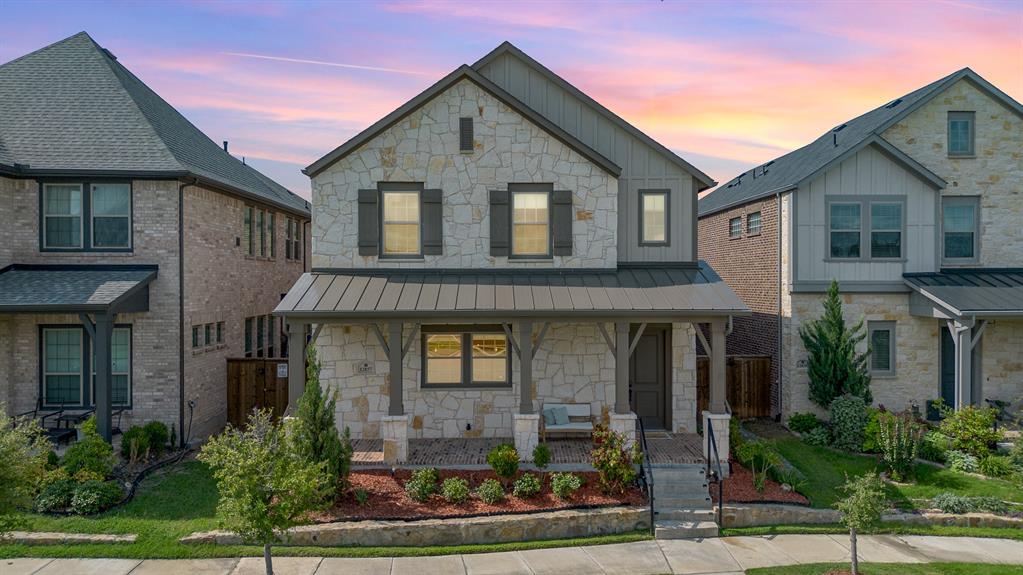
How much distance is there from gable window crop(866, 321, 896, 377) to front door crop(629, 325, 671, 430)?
6.34m

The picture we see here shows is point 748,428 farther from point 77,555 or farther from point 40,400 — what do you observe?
Result: point 40,400

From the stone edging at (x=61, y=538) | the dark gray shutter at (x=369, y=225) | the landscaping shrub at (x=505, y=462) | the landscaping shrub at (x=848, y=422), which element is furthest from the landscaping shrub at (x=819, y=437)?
the stone edging at (x=61, y=538)

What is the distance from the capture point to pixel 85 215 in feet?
48.9

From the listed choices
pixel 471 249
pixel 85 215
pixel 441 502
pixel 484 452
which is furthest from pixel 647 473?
pixel 85 215

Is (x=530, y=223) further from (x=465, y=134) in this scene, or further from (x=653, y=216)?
(x=653, y=216)

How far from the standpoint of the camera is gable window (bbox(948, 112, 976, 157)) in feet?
59.2

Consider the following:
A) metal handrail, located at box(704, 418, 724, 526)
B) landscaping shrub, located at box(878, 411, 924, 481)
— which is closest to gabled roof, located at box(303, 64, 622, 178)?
metal handrail, located at box(704, 418, 724, 526)

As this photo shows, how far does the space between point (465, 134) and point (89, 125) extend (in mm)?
9513

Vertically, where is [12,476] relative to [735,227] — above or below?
below

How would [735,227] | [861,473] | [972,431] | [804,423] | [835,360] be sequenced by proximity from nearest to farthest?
1. [861,473]
2. [972,431]
3. [835,360]
4. [804,423]
5. [735,227]

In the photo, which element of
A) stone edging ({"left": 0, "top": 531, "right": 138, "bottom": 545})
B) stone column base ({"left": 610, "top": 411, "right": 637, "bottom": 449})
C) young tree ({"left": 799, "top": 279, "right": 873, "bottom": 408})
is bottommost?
stone edging ({"left": 0, "top": 531, "right": 138, "bottom": 545})

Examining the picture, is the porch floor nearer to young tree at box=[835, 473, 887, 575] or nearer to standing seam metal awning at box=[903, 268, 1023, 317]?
young tree at box=[835, 473, 887, 575]

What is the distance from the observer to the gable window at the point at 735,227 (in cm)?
2115

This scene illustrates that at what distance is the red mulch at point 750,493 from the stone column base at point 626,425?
69.8 inches
